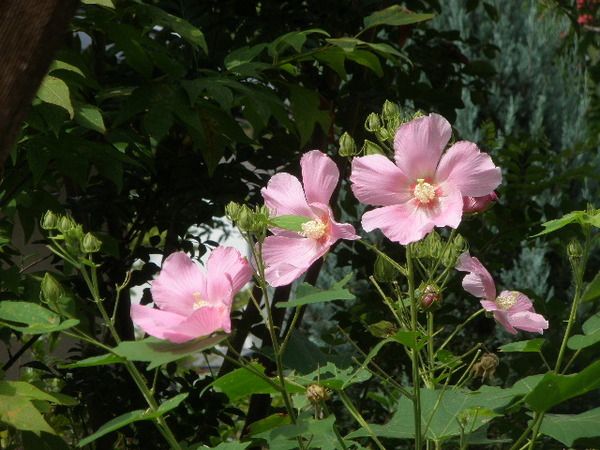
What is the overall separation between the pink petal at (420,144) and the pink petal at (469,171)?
0.04 ft

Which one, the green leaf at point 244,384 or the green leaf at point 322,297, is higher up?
the green leaf at point 322,297

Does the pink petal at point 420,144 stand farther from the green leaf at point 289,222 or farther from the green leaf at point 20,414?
the green leaf at point 20,414

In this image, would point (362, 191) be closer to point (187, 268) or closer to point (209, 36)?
point (187, 268)

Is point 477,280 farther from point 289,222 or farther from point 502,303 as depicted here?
point 289,222

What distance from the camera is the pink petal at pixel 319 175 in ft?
3.56

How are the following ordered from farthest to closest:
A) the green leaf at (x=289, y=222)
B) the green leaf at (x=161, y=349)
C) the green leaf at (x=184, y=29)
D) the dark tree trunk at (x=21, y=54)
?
the green leaf at (x=184, y=29)
the green leaf at (x=289, y=222)
the green leaf at (x=161, y=349)
the dark tree trunk at (x=21, y=54)

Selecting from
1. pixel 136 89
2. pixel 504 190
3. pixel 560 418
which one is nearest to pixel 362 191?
pixel 560 418

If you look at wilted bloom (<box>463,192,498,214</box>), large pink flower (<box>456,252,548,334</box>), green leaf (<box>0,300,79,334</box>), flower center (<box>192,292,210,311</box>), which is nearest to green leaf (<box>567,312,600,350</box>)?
large pink flower (<box>456,252,548,334</box>)

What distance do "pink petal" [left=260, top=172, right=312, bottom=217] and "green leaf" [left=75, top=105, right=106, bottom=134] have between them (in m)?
0.59

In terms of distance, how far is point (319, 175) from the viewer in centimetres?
109

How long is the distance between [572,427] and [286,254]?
1.12 ft

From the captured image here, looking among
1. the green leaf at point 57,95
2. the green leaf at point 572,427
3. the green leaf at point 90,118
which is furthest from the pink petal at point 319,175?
the green leaf at point 90,118

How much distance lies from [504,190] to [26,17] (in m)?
2.19

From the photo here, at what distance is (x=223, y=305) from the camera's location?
936 millimetres
